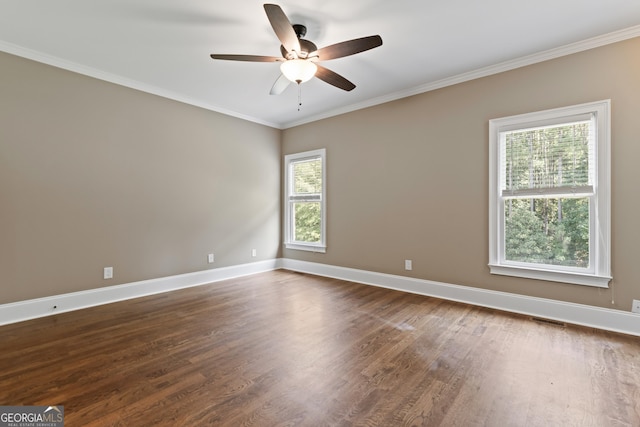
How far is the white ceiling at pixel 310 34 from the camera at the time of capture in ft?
7.61

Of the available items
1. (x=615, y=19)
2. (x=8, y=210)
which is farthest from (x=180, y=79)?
(x=615, y=19)

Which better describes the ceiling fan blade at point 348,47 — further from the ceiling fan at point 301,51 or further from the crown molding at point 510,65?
the crown molding at point 510,65

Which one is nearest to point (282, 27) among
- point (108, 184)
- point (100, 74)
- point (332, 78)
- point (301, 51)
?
point (301, 51)

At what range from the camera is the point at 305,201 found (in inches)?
208

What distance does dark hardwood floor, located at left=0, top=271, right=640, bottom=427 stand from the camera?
1.59 meters

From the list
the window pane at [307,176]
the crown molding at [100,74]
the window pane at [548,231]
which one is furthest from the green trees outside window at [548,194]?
the crown molding at [100,74]

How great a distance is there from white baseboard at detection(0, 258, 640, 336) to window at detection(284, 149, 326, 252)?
0.68 meters

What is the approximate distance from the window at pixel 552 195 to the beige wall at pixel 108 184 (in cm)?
380

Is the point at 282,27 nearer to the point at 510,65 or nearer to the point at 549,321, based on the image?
the point at 510,65

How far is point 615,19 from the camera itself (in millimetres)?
2459

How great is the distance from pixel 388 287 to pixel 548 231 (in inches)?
79.8

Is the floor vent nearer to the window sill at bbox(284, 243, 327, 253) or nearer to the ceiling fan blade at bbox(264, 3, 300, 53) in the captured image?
the window sill at bbox(284, 243, 327, 253)

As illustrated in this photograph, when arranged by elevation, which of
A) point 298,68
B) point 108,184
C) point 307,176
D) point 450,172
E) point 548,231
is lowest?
point 548,231

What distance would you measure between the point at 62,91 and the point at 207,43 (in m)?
1.82
